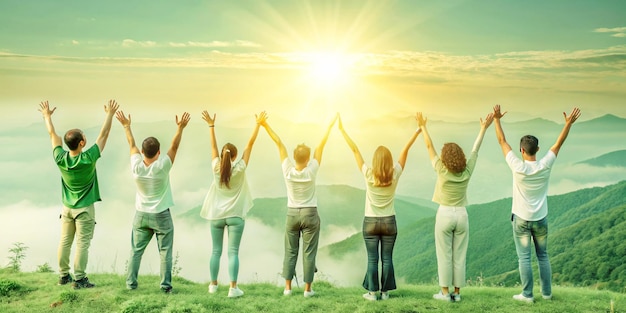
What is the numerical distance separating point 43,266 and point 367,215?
7995 mm

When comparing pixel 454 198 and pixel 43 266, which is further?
pixel 43 266

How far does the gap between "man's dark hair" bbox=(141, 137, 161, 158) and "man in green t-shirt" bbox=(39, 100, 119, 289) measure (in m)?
1.16

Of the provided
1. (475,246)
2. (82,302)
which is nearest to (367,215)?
(82,302)

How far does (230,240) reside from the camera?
35.9 feet

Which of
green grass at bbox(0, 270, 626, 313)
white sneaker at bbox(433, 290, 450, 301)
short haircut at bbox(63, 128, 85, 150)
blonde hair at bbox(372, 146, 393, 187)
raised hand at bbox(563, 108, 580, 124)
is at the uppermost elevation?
raised hand at bbox(563, 108, 580, 124)

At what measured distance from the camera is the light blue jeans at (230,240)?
10844 millimetres

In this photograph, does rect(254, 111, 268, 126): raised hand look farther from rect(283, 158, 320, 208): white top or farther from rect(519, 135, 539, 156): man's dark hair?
rect(519, 135, 539, 156): man's dark hair

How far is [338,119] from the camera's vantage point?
11312 mm

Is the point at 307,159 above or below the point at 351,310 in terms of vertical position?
above

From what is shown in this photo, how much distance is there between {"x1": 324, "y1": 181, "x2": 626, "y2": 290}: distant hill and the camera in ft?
83.2

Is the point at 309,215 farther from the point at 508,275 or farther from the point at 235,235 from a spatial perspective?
the point at 508,275

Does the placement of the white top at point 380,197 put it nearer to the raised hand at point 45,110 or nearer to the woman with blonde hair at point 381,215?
the woman with blonde hair at point 381,215

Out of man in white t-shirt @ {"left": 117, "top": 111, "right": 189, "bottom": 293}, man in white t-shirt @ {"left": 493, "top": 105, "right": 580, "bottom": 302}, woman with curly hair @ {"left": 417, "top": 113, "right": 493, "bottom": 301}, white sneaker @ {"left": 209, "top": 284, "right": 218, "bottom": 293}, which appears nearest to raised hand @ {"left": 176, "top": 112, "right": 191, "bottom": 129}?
man in white t-shirt @ {"left": 117, "top": 111, "right": 189, "bottom": 293}

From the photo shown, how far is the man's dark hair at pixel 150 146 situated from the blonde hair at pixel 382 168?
393 cm
